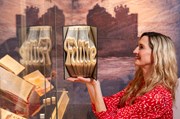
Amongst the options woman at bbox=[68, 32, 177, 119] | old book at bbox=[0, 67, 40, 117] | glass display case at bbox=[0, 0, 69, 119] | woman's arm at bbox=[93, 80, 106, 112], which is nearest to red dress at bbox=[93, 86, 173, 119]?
woman at bbox=[68, 32, 177, 119]

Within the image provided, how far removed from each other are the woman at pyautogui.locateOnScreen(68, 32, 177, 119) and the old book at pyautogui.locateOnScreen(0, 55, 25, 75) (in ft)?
1.78

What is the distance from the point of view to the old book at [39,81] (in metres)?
0.94

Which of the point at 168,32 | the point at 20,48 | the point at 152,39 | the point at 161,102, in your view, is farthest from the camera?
the point at 168,32

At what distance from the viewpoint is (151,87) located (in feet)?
4.65

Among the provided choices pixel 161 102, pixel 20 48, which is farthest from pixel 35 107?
pixel 161 102

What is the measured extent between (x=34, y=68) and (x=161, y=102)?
641 millimetres

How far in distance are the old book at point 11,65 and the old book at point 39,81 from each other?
0.12ft

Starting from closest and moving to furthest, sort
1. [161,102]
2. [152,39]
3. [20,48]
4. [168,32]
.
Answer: [20,48]
[161,102]
[152,39]
[168,32]

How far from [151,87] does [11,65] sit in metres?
0.74

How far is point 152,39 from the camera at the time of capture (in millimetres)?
1465

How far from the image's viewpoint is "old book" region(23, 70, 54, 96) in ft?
3.08

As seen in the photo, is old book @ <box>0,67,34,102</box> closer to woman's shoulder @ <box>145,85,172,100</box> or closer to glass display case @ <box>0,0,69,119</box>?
glass display case @ <box>0,0,69,119</box>

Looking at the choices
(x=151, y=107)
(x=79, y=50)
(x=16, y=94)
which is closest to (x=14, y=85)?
(x=16, y=94)

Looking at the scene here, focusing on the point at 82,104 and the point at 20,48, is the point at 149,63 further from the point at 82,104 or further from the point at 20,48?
the point at 82,104
